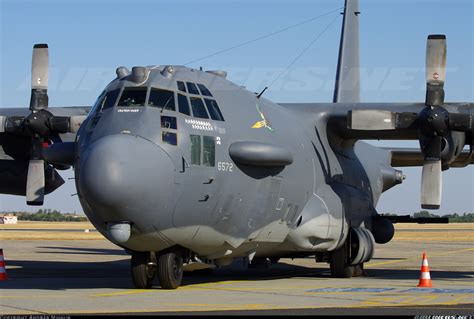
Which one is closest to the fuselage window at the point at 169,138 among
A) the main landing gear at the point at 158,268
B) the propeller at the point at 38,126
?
the main landing gear at the point at 158,268

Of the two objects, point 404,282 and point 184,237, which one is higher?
point 184,237

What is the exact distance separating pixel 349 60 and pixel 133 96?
14381 millimetres

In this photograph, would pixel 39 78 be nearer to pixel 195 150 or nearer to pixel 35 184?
pixel 35 184

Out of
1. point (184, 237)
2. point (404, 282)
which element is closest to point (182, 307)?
point (184, 237)

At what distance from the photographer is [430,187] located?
67.2 ft

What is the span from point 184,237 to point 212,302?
6.93 feet

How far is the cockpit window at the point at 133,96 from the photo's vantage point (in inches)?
622

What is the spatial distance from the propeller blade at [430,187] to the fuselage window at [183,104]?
690 centimetres

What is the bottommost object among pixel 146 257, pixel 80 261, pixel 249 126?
pixel 80 261

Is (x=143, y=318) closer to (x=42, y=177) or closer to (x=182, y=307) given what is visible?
(x=182, y=307)

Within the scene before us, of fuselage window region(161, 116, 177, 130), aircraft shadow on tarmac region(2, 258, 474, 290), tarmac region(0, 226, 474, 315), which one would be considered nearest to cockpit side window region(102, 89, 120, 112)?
fuselage window region(161, 116, 177, 130)

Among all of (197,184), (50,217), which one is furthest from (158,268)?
(50,217)

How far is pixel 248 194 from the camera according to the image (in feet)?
56.2

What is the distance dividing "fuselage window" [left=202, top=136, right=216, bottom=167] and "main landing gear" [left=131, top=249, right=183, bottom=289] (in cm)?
184
